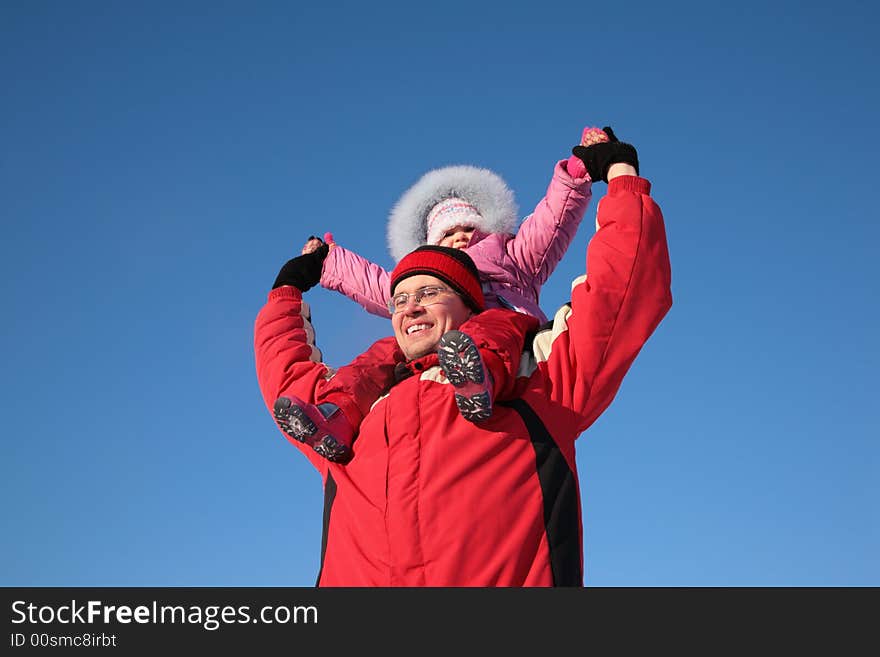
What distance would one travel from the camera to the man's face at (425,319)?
4582 mm

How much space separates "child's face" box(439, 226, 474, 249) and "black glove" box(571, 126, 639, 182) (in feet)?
6.17

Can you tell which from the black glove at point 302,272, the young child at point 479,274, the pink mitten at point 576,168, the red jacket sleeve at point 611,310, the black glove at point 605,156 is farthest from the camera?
the black glove at point 302,272

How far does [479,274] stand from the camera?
225 inches

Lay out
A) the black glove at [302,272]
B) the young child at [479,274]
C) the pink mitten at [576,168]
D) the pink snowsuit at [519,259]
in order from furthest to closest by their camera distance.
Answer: the pink snowsuit at [519,259] < the black glove at [302,272] < the pink mitten at [576,168] < the young child at [479,274]

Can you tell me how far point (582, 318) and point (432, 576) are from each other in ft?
4.54

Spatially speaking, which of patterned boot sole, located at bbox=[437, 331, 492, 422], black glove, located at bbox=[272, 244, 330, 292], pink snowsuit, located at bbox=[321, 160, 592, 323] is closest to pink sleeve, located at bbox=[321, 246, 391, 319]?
pink snowsuit, located at bbox=[321, 160, 592, 323]

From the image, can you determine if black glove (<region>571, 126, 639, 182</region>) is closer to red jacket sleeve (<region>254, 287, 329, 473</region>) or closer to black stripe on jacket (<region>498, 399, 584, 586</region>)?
black stripe on jacket (<region>498, 399, 584, 586</region>)

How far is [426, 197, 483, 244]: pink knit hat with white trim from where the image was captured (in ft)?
21.8

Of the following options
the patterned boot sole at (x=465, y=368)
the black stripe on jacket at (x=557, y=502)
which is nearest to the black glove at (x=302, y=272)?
the black stripe on jacket at (x=557, y=502)

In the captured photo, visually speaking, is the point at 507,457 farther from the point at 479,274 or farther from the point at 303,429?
the point at 479,274

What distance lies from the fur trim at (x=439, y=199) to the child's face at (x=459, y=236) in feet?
0.70

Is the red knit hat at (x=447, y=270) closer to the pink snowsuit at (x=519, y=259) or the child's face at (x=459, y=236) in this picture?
the pink snowsuit at (x=519, y=259)
